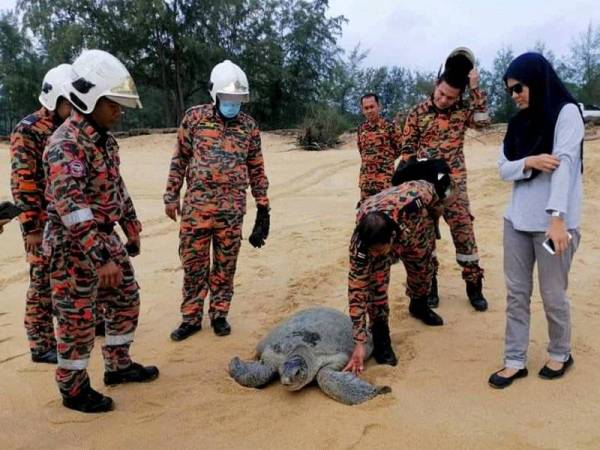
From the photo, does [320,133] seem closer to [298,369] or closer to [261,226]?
[261,226]

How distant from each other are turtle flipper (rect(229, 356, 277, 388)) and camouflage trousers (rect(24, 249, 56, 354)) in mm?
1287

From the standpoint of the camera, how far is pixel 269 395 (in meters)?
3.03

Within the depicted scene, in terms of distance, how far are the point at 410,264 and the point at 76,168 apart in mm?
2166

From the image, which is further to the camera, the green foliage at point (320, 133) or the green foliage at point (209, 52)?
the green foliage at point (209, 52)

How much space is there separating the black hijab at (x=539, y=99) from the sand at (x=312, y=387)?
1192 mm

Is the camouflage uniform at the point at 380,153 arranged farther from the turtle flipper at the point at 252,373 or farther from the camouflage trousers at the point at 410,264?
the turtle flipper at the point at 252,373

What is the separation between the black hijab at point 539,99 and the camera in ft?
8.61

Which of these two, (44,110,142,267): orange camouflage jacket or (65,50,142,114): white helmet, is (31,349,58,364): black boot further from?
(65,50,142,114): white helmet

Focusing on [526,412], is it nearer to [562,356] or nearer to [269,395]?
[562,356]

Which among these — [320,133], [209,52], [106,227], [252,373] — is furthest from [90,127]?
[209,52]

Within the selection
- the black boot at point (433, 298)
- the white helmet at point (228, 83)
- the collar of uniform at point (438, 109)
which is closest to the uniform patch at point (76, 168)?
the white helmet at point (228, 83)

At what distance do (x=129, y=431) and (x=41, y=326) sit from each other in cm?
125

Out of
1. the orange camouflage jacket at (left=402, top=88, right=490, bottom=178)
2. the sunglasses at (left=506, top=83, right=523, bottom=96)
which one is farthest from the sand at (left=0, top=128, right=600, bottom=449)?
the sunglasses at (left=506, top=83, right=523, bottom=96)

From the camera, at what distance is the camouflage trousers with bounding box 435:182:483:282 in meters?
3.93
